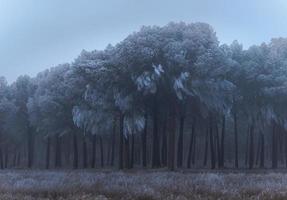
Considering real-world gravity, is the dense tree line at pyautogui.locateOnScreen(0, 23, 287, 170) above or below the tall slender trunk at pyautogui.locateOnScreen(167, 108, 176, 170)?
above

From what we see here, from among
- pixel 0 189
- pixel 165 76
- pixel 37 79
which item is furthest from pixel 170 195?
pixel 37 79

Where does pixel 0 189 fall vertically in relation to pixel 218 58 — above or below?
below

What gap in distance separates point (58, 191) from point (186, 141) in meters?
62.7

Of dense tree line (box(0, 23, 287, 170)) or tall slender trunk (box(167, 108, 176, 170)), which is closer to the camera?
tall slender trunk (box(167, 108, 176, 170))

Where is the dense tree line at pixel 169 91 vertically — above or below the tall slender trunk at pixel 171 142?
above

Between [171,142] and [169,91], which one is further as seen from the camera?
[169,91]

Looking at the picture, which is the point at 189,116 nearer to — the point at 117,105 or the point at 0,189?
the point at 117,105

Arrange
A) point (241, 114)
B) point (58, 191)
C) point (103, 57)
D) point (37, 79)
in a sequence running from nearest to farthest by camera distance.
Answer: point (58, 191) < point (103, 57) < point (241, 114) < point (37, 79)

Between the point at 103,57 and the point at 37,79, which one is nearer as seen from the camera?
the point at 103,57

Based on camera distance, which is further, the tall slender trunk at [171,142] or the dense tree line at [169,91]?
the dense tree line at [169,91]

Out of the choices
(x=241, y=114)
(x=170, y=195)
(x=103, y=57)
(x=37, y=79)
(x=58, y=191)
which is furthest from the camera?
(x=37, y=79)

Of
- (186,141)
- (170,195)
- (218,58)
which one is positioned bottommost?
(170,195)

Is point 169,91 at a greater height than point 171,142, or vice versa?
point 169,91

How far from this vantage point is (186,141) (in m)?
82.2
